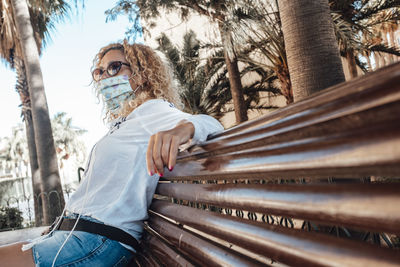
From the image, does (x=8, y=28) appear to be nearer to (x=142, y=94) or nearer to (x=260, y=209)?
(x=142, y=94)

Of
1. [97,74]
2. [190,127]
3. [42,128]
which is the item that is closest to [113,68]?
[97,74]

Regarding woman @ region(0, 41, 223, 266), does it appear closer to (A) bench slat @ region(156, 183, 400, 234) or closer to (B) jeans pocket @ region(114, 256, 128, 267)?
(B) jeans pocket @ region(114, 256, 128, 267)

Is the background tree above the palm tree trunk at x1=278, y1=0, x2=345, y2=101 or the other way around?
above

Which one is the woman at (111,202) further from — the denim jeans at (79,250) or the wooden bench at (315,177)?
the wooden bench at (315,177)

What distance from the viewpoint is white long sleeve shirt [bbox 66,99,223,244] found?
5.51ft

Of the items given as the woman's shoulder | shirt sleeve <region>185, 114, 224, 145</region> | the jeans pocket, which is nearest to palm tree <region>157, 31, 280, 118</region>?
the woman's shoulder

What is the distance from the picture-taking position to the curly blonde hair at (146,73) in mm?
2236

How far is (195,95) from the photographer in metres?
13.7

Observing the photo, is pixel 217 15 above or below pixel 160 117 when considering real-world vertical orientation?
above

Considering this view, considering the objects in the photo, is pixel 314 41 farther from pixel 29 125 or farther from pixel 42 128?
pixel 29 125

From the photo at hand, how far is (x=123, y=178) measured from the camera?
173 centimetres

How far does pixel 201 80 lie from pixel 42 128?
787cm

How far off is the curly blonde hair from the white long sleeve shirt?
0.42 m

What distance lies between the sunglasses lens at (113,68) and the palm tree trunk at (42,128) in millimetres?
5539
